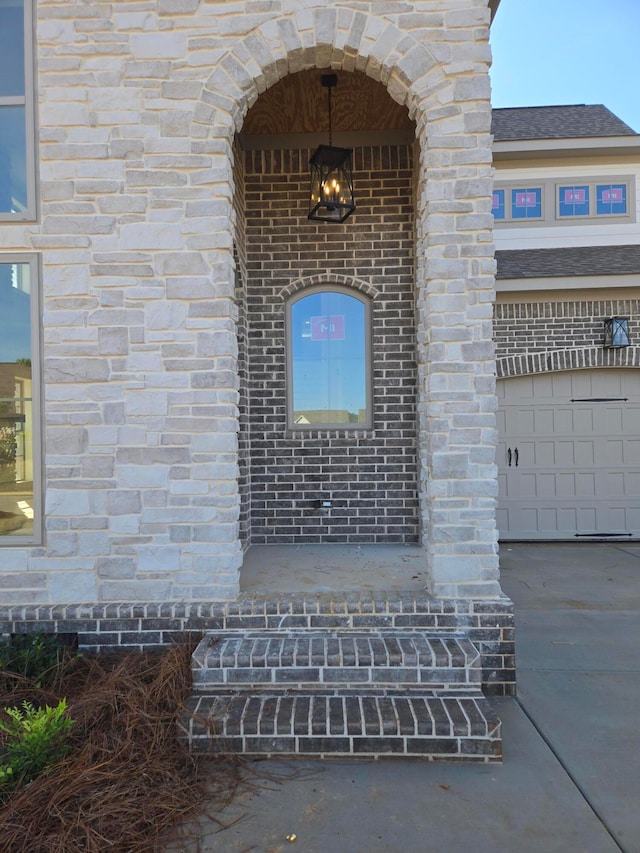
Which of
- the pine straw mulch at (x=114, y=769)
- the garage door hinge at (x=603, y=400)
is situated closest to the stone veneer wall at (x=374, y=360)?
the pine straw mulch at (x=114, y=769)

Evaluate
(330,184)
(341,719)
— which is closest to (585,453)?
(330,184)

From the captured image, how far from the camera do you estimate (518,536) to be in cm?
745

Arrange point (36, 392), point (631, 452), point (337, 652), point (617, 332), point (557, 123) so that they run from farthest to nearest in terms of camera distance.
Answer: point (557, 123)
point (631, 452)
point (617, 332)
point (36, 392)
point (337, 652)

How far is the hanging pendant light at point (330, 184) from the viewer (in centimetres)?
467

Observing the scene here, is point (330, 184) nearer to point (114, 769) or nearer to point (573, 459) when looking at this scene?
point (114, 769)

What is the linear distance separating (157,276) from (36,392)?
106cm

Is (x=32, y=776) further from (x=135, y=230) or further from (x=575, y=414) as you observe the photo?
(x=575, y=414)

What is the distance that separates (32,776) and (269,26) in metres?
4.21

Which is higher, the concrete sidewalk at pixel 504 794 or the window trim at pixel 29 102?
the window trim at pixel 29 102

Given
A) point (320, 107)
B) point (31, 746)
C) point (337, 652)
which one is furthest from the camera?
point (320, 107)

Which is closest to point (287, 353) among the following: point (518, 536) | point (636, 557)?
point (518, 536)

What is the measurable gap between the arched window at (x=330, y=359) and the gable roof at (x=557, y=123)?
403 cm

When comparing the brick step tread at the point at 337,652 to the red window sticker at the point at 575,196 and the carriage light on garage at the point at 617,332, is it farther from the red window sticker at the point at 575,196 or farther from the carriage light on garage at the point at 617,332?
the red window sticker at the point at 575,196

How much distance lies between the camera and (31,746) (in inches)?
95.4
